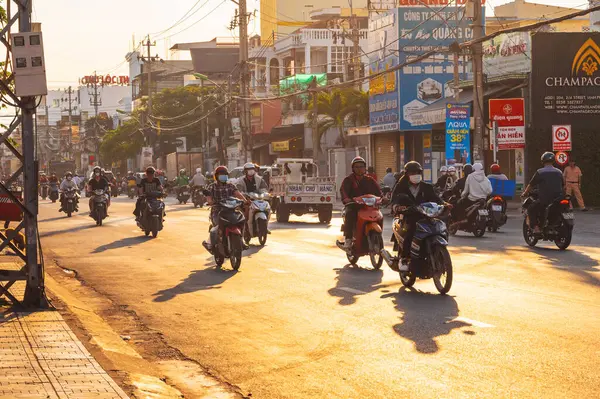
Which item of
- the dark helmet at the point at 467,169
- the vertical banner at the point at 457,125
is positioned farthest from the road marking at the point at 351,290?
the vertical banner at the point at 457,125

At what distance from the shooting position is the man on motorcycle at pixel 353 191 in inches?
637

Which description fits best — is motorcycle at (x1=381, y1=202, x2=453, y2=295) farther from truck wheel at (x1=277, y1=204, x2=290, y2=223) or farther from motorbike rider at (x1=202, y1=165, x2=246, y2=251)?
truck wheel at (x1=277, y1=204, x2=290, y2=223)

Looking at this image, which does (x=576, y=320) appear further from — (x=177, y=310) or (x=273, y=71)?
(x=273, y=71)

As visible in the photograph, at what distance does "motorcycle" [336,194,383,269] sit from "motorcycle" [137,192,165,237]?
35.1 feet

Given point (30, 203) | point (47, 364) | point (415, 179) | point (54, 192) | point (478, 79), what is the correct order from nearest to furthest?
point (47, 364), point (30, 203), point (415, 179), point (478, 79), point (54, 192)

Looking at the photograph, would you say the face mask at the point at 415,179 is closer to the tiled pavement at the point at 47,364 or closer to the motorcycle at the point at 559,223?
the tiled pavement at the point at 47,364

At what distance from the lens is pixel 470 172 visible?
2509 centimetres

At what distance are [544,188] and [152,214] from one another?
1065cm

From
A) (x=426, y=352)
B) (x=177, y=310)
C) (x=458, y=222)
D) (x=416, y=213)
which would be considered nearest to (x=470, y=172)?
(x=458, y=222)

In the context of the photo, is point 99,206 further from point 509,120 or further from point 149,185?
point 509,120

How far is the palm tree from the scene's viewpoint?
189ft

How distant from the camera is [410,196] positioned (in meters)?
13.3

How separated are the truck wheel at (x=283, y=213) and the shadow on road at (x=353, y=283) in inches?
587

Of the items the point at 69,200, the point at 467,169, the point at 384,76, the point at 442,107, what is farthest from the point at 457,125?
the point at 384,76
